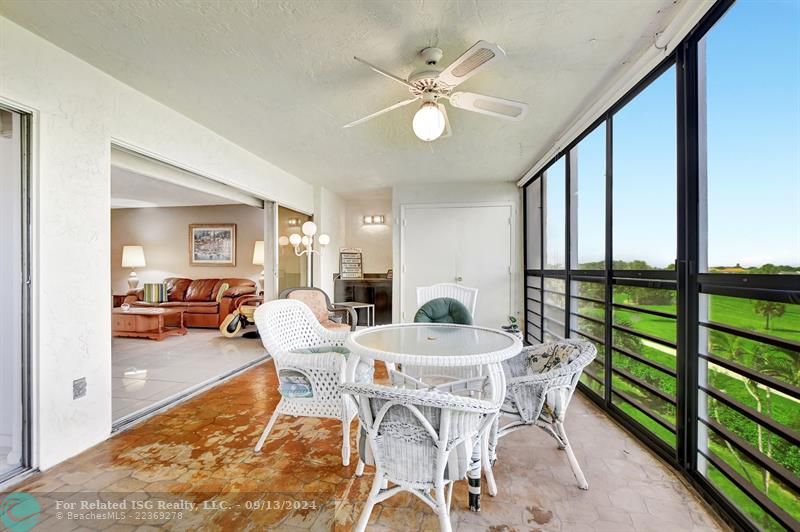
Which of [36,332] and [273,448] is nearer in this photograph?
[36,332]

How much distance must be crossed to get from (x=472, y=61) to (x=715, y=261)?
1.48 meters

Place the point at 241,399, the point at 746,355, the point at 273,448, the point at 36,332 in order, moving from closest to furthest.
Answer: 1. the point at 746,355
2. the point at 36,332
3. the point at 273,448
4. the point at 241,399

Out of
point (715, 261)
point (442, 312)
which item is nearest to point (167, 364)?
point (442, 312)

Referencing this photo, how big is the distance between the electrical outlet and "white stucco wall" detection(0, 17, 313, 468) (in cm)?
2

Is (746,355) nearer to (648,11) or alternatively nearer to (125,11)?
(648,11)

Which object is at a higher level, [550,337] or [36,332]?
[36,332]

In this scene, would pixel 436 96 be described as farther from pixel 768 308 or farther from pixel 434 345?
pixel 768 308

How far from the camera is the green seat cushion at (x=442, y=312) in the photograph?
3119 millimetres

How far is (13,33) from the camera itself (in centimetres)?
172

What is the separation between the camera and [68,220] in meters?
1.98

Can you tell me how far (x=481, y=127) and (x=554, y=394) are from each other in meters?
2.34

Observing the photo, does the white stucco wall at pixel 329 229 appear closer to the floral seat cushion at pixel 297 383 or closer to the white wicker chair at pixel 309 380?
the white wicker chair at pixel 309 380

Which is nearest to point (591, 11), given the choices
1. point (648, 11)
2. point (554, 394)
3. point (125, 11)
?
point (648, 11)

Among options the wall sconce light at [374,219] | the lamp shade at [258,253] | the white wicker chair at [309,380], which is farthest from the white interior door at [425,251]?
the white wicker chair at [309,380]
